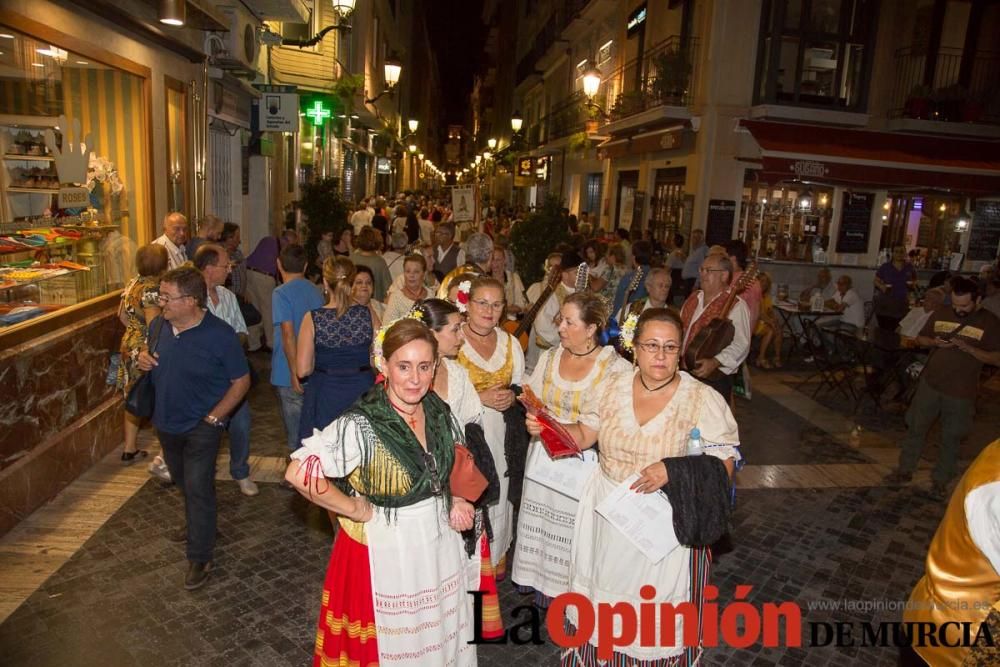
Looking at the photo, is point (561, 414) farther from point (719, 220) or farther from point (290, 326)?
point (719, 220)

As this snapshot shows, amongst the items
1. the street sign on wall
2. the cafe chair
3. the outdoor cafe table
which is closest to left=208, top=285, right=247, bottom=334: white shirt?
the cafe chair

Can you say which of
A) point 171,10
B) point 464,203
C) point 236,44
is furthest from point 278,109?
point 171,10

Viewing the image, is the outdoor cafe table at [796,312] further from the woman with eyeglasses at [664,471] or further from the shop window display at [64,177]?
the shop window display at [64,177]

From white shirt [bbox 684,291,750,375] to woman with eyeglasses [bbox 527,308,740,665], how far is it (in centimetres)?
264

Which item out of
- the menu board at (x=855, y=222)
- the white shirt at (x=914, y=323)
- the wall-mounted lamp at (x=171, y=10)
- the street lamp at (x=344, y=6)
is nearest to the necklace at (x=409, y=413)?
the wall-mounted lamp at (x=171, y=10)

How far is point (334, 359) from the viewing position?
480 centimetres

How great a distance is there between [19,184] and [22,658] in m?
4.33

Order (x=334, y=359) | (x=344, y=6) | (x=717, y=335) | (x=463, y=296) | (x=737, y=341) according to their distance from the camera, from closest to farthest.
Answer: (x=334, y=359) < (x=463, y=296) < (x=717, y=335) < (x=737, y=341) < (x=344, y=6)

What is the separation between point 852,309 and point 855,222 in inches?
239

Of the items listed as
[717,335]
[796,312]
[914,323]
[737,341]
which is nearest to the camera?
[717,335]

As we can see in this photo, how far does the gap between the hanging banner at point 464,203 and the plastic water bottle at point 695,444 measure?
34.1 ft

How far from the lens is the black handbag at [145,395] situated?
4379 millimetres

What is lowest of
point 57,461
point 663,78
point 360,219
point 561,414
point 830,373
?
point 57,461

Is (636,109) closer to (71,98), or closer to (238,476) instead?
(71,98)
